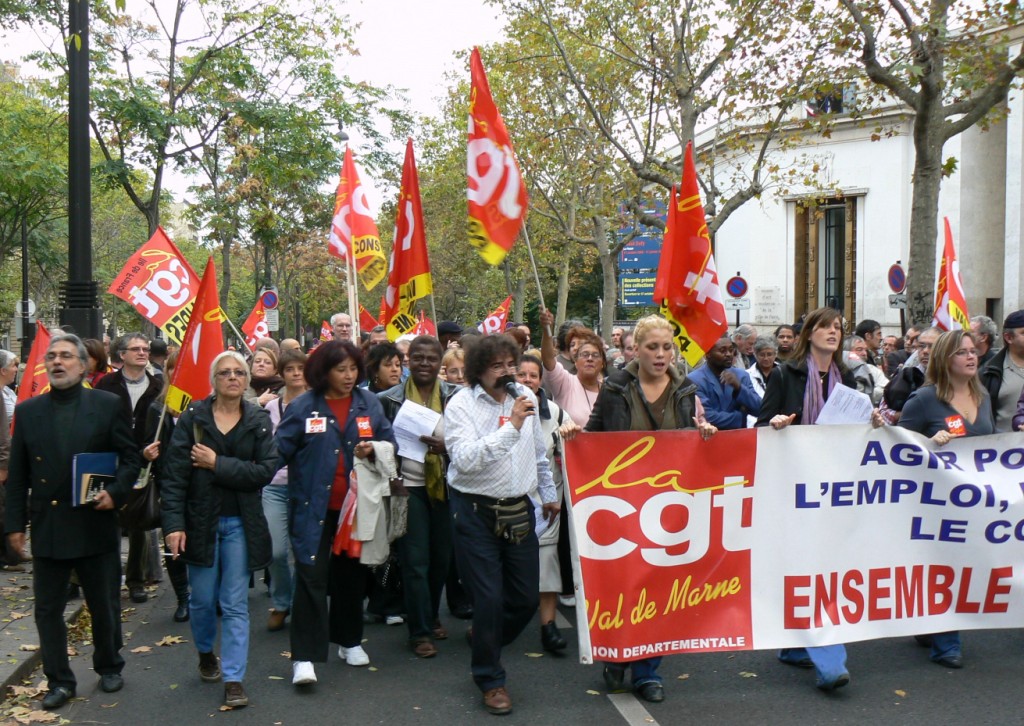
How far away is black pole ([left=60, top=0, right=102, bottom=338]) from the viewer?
10078 mm

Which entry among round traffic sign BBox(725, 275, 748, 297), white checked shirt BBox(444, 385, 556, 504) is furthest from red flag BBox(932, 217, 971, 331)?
round traffic sign BBox(725, 275, 748, 297)

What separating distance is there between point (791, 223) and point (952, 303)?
98.4ft

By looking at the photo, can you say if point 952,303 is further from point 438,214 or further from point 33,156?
point 438,214

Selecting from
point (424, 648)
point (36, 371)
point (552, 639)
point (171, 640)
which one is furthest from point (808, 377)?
point (36, 371)

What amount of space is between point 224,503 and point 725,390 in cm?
400

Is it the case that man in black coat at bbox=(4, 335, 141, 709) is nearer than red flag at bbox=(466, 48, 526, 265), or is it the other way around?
man in black coat at bbox=(4, 335, 141, 709)

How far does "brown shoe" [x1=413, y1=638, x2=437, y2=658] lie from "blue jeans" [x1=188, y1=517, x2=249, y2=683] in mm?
1131

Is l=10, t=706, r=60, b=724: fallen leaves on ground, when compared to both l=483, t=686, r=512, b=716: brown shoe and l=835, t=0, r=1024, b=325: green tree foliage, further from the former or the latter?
l=835, t=0, r=1024, b=325: green tree foliage

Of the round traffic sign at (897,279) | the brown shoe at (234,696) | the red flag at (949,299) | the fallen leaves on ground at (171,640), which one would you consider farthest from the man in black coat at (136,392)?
the round traffic sign at (897,279)

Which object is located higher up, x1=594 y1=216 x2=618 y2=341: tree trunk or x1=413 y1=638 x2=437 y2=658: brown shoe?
x1=594 y1=216 x2=618 y2=341: tree trunk

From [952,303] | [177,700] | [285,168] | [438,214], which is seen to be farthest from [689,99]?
[438,214]

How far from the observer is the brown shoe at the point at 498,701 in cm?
546

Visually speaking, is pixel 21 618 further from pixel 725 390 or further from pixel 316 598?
pixel 725 390

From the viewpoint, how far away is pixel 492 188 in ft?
24.5
